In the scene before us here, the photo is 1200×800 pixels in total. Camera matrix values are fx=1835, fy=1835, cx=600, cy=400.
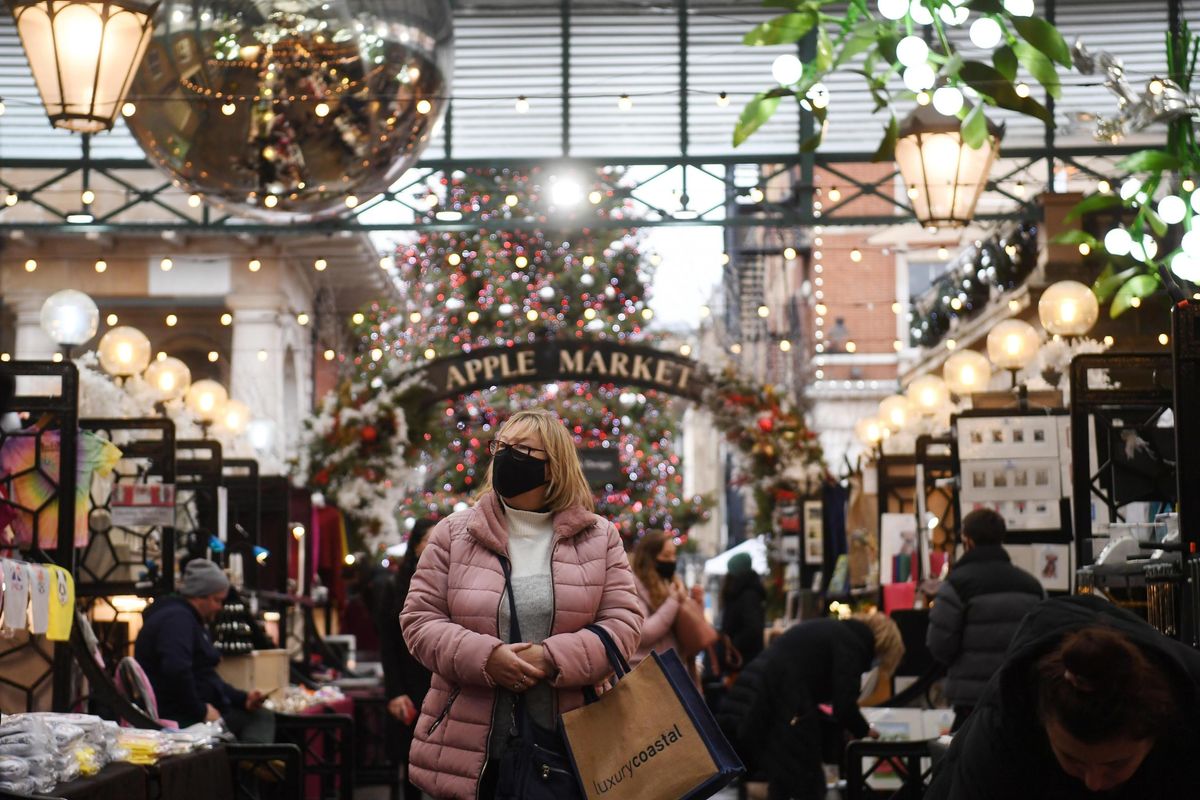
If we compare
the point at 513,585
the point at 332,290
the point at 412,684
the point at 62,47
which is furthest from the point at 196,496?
the point at 332,290

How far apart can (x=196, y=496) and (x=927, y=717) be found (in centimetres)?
567

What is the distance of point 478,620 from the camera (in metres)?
5.13

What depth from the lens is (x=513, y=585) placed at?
204 inches

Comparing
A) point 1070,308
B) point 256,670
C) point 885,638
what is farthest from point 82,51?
point 1070,308

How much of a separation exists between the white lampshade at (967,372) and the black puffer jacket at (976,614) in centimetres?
643

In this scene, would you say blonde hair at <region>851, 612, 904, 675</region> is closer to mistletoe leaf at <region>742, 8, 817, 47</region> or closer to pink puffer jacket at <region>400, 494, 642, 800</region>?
pink puffer jacket at <region>400, 494, 642, 800</region>

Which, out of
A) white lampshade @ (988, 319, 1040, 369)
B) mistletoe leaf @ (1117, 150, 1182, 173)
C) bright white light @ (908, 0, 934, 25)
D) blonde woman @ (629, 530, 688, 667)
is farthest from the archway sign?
bright white light @ (908, 0, 934, 25)

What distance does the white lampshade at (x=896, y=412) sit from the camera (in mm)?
17969

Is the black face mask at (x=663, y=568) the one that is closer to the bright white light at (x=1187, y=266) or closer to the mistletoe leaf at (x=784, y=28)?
the bright white light at (x=1187, y=266)

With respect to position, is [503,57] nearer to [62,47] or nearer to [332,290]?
[62,47]

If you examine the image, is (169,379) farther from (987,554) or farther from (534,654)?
(534,654)

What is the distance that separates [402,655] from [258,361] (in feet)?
66.9

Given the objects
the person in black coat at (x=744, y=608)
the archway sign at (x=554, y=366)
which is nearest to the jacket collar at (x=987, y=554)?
the person in black coat at (x=744, y=608)

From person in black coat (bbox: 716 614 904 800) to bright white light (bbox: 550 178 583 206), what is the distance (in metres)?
5.92
